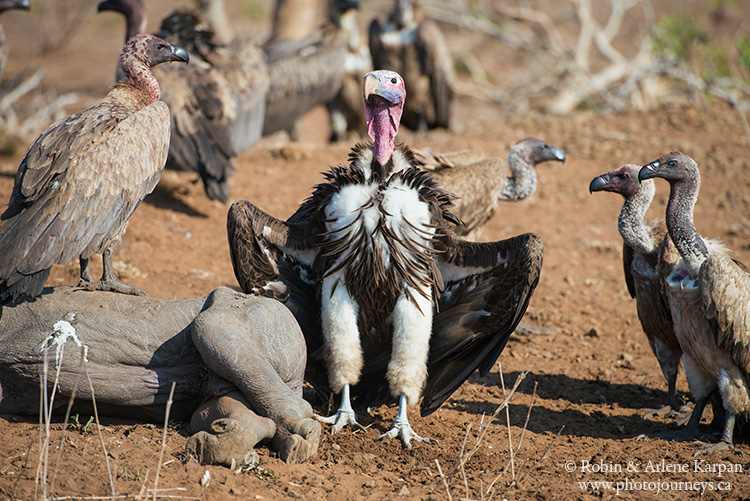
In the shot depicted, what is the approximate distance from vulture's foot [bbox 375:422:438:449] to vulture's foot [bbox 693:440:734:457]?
1.42 meters

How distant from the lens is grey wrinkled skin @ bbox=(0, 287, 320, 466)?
3314 millimetres

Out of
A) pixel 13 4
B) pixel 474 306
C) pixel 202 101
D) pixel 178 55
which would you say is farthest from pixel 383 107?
pixel 13 4

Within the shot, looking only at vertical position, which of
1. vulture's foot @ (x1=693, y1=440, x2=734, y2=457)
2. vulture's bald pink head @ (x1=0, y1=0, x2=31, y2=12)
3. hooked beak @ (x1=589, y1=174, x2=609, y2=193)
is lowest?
vulture's foot @ (x1=693, y1=440, x2=734, y2=457)

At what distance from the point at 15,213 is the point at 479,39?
16.7 m

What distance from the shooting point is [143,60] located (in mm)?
4273

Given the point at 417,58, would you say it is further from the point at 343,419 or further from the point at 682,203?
the point at 343,419

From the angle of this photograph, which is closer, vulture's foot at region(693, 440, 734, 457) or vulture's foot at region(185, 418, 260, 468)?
vulture's foot at region(185, 418, 260, 468)

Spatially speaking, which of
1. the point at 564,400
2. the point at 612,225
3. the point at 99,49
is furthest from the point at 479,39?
the point at 564,400

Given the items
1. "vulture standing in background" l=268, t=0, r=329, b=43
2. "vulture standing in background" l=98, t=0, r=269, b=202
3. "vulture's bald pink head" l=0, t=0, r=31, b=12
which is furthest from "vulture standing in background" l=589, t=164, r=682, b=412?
"vulture standing in background" l=268, t=0, r=329, b=43

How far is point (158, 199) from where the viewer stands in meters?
7.04

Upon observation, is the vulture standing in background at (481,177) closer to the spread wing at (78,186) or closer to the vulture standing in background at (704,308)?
the vulture standing in background at (704,308)

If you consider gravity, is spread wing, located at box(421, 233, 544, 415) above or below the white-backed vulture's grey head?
below

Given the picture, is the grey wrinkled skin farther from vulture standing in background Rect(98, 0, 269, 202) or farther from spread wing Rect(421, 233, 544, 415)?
vulture standing in background Rect(98, 0, 269, 202)

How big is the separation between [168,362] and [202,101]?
398 centimetres
